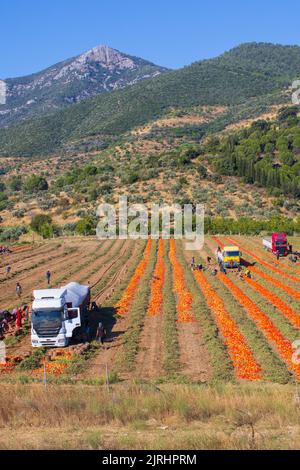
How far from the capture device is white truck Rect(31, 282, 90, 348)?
22875 mm

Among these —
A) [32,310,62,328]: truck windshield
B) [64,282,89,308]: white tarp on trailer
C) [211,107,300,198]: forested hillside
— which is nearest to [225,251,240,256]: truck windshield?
[64,282,89,308]: white tarp on trailer

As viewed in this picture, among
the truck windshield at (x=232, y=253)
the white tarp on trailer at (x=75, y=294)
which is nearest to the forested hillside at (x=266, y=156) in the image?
the truck windshield at (x=232, y=253)

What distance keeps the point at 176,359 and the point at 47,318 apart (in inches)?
230

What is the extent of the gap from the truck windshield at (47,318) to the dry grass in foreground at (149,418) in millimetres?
6711

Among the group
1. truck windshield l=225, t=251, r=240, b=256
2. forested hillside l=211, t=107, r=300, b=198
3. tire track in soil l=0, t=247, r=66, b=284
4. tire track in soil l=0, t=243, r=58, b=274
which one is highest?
forested hillside l=211, t=107, r=300, b=198

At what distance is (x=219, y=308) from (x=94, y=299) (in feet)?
28.7

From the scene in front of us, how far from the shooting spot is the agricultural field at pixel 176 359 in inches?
520

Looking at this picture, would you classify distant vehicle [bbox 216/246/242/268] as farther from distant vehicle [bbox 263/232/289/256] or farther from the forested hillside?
the forested hillside

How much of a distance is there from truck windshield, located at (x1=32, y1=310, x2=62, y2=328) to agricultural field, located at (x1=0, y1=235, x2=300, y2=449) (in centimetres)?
119

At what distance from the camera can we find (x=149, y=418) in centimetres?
1395

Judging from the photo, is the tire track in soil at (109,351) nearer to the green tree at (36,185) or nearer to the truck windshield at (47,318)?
the truck windshield at (47,318)

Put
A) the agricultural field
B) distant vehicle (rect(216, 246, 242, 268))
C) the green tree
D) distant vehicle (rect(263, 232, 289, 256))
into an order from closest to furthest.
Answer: the agricultural field, distant vehicle (rect(216, 246, 242, 268)), distant vehicle (rect(263, 232, 289, 256)), the green tree

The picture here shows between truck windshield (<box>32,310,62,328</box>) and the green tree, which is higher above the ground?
the green tree

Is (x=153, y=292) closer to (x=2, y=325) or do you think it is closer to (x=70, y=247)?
(x=2, y=325)
